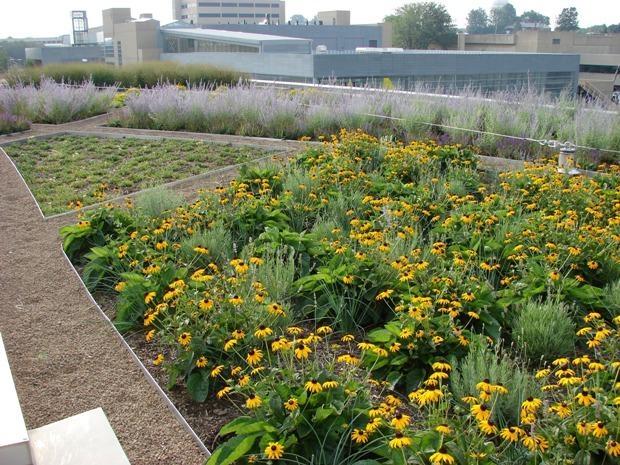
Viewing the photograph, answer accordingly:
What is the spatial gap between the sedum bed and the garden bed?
1625mm

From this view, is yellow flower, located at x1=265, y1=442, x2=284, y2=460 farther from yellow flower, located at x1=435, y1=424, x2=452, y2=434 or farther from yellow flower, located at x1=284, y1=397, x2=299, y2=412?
yellow flower, located at x1=435, y1=424, x2=452, y2=434

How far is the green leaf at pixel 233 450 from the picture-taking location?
252 centimetres

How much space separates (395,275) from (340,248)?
402 millimetres

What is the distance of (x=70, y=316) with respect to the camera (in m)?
4.20

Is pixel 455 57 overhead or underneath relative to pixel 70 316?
overhead

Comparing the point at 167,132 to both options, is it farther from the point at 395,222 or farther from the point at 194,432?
the point at 194,432

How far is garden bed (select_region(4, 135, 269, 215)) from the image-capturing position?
6.97m

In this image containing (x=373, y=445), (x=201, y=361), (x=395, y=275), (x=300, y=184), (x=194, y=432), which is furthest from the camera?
(x=300, y=184)

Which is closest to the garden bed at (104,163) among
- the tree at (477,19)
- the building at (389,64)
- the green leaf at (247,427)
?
the green leaf at (247,427)

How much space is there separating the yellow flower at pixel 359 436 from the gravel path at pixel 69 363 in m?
0.67

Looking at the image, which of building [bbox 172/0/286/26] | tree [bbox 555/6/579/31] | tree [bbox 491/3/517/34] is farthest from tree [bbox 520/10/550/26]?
building [bbox 172/0/286/26]

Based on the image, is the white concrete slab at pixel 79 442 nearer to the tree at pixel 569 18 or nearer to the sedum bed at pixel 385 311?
the sedum bed at pixel 385 311

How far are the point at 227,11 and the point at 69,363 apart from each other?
395 feet

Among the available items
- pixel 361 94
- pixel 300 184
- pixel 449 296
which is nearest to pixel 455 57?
pixel 361 94
